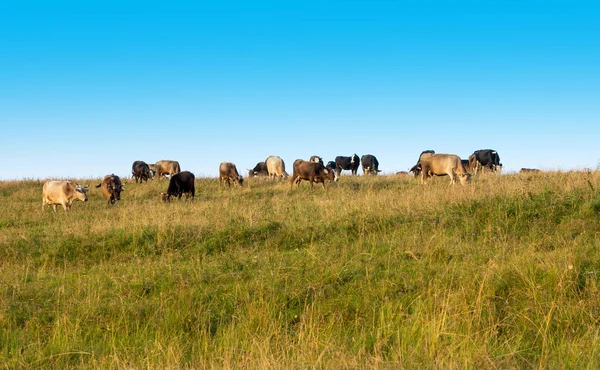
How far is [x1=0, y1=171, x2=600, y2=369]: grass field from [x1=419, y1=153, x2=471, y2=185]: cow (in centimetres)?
1011

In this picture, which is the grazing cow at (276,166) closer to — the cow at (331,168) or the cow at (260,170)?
the cow at (331,168)

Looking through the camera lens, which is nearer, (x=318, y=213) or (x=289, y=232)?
(x=289, y=232)

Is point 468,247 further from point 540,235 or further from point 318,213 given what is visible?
point 318,213

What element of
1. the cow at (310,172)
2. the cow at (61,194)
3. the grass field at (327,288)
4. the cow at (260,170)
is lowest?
the grass field at (327,288)

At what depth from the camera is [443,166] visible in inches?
893

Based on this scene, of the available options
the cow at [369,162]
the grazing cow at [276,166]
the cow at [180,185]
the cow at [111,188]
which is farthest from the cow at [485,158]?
the cow at [111,188]

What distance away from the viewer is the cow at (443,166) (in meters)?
21.9

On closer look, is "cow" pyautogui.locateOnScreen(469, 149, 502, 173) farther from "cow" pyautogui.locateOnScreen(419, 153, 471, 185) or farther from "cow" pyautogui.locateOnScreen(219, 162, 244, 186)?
"cow" pyautogui.locateOnScreen(219, 162, 244, 186)

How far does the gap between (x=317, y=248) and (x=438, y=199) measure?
4122mm

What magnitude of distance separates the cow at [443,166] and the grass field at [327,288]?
33.2 ft

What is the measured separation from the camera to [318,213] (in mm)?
11750

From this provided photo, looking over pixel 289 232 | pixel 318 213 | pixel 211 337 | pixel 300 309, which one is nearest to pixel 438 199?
pixel 318 213

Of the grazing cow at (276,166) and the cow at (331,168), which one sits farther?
the grazing cow at (276,166)

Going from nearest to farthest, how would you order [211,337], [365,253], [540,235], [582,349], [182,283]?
[582,349] < [211,337] < [182,283] < [365,253] < [540,235]
